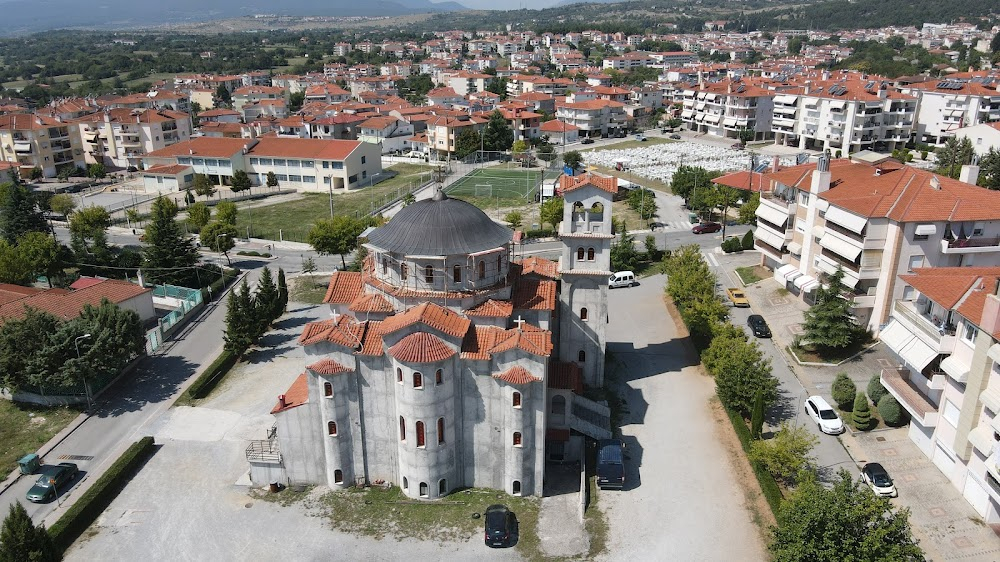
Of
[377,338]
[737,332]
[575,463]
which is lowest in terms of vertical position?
[575,463]

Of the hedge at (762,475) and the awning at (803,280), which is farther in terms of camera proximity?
the awning at (803,280)

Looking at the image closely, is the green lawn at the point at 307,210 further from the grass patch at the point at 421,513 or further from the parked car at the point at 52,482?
the grass patch at the point at 421,513

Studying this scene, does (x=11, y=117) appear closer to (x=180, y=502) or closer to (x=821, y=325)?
(x=180, y=502)

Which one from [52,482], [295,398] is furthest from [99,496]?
[295,398]

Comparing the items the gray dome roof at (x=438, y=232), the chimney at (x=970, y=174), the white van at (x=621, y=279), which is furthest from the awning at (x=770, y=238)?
the gray dome roof at (x=438, y=232)

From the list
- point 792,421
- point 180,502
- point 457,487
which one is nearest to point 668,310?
point 792,421
